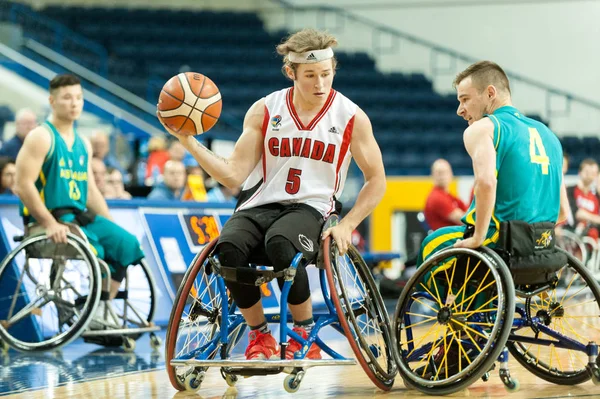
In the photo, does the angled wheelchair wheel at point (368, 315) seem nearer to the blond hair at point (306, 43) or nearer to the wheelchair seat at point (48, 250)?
the blond hair at point (306, 43)

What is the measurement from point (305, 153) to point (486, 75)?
0.85 metres

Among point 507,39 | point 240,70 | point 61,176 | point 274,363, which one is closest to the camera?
point 274,363

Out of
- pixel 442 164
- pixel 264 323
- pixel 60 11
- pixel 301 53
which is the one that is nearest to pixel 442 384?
pixel 264 323

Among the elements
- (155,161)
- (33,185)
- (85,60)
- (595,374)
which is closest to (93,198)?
(33,185)

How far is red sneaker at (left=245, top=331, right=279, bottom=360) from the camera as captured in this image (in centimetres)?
387

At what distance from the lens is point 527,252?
3924mm

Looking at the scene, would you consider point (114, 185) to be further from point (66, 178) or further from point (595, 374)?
point (595, 374)

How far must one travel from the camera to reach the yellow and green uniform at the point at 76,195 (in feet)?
19.2

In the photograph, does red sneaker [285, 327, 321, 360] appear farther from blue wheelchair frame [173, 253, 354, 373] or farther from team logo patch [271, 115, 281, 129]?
team logo patch [271, 115, 281, 129]

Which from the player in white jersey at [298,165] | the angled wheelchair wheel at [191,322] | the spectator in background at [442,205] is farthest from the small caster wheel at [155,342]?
the spectator in background at [442,205]

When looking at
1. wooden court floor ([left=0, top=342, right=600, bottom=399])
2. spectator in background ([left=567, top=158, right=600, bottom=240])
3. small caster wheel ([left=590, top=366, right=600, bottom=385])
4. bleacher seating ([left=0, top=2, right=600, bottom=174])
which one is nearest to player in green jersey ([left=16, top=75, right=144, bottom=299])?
wooden court floor ([left=0, top=342, right=600, bottom=399])

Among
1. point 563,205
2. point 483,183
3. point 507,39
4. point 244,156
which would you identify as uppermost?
point 507,39

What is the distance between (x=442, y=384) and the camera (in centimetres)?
380

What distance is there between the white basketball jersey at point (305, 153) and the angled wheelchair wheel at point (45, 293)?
175 cm
